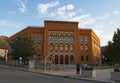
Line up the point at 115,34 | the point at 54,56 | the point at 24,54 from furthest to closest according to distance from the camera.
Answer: the point at 54,56, the point at 24,54, the point at 115,34

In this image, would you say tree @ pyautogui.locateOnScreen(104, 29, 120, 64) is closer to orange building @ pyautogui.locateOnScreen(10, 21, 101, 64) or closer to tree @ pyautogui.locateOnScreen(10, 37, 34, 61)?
tree @ pyautogui.locateOnScreen(10, 37, 34, 61)

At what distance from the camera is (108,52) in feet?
120

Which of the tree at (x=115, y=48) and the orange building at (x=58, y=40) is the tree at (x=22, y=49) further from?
the tree at (x=115, y=48)

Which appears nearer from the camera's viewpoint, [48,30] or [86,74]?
[86,74]

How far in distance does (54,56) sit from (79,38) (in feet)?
42.9

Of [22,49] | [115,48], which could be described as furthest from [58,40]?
[115,48]

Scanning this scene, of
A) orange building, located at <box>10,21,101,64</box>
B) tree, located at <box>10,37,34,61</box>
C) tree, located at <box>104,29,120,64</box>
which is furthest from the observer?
orange building, located at <box>10,21,101,64</box>

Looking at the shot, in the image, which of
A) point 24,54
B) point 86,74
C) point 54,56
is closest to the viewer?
point 86,74

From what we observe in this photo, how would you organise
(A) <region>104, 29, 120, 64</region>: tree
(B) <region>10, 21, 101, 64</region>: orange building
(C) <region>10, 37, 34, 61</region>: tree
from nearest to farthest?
(A) <region>104, 29, 120, 64</region>: tree < (C) <region>10, 37, 34, 61</region>: tree < (B) <region>10, 21, 101, 64</region>: orange building

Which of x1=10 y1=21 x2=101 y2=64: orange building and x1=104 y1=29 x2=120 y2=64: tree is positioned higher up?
x1=10 y1=21 x2=101 y2=64: orange building

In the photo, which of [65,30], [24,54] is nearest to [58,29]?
[65,30]

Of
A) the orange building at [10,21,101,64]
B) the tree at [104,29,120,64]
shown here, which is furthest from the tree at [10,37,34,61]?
the tree at [104,29,120,64]

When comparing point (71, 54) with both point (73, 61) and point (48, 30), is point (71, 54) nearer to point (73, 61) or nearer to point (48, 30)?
point (73, 61)

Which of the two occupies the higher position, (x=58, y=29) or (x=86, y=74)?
(x=58, y=29)
